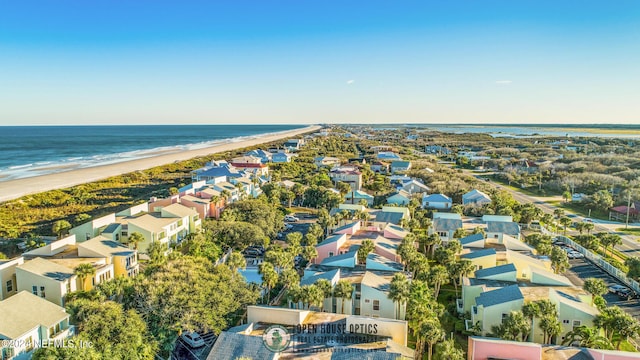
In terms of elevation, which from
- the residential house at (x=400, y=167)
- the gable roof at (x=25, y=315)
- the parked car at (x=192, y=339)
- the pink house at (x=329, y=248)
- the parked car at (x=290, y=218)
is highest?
the residential house at (x=400, y=167)

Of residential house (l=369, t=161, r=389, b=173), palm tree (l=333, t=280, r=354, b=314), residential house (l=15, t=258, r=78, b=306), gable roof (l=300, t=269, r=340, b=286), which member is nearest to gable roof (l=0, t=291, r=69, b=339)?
residential house (l=15, t=258, r=78, b=306)

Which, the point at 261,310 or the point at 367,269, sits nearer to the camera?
the point at 261,310

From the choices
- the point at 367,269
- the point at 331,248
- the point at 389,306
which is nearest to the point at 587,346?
the point at 389,306

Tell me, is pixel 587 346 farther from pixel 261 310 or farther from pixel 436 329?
pixel 261 310

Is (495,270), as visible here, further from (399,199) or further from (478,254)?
(399,199)

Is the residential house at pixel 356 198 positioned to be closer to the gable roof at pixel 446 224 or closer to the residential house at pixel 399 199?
the residential house at pixel 399 199

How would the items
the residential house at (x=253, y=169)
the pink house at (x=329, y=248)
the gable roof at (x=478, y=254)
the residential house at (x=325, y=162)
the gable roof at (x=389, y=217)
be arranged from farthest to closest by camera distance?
the residential house at (x=325, y=162) → the residential house at (x=253, y=169) → the gable roof at (x=389, y=217) → the pink house at (x=329, y=248) → the gable roof at (x=478, y=254)

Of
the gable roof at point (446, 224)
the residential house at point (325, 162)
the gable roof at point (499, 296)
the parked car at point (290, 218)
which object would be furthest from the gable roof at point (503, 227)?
the residential house at point (325, 162)

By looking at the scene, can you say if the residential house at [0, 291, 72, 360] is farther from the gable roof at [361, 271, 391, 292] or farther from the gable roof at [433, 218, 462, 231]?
the gable roof at [433, 218, 462, 231]
